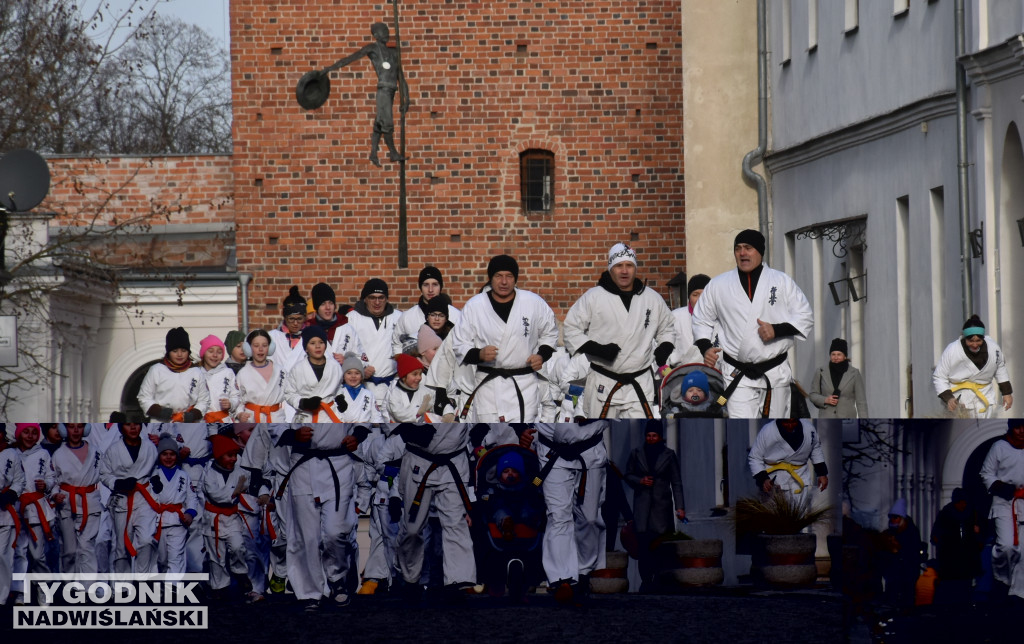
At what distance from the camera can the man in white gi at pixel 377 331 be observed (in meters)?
18.2

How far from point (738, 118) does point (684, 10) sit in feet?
6.34

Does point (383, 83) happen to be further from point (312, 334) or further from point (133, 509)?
point (133, 509)

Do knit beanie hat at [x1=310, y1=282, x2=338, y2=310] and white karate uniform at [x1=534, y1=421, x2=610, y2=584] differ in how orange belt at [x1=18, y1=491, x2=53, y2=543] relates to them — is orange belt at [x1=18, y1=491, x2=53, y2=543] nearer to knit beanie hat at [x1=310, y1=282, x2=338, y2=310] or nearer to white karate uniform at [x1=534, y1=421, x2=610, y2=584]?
white karate uniform at [x1=534, y1=421, x2=610, y2=584]

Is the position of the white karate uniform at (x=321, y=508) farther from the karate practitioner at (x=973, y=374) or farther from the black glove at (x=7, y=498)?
the karate practitioner at (x=973, y=374)

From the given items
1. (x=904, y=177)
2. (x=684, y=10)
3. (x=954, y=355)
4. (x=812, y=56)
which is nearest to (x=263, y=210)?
(x=684, y=10)

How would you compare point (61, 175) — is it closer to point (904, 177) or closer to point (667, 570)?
point (904, 177)

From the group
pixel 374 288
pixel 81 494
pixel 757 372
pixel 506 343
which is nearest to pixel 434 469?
pixel 81 494

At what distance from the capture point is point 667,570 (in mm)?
8562

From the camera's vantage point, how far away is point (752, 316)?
45.6ft

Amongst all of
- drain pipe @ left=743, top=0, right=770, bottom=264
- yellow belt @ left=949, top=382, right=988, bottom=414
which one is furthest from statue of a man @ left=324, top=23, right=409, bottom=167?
yellow belt @ left=949, top=382, right=988, bottom=414

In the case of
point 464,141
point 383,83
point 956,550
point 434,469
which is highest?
point 383,83

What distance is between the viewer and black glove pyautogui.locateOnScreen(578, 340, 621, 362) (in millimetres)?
14188

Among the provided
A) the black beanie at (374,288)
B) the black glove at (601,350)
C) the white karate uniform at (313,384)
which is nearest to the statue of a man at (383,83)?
the black beanie at (374,288)

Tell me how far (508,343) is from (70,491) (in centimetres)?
557
